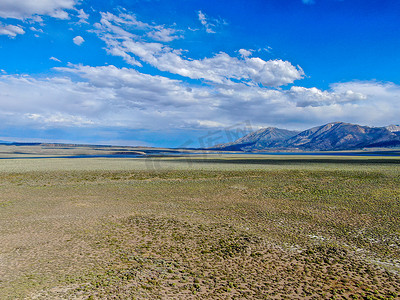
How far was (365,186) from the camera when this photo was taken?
25453mm

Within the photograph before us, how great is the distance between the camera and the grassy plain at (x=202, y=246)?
743 centimetres

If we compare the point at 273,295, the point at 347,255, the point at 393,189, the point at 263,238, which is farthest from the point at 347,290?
the point at 393,189

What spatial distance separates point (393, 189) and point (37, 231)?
2702 centimetres

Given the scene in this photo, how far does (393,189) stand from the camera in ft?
76.4

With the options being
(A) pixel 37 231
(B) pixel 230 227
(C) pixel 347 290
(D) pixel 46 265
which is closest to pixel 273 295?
(C) pixel 347 290

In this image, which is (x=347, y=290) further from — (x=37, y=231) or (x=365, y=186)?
(x=365, y=186)

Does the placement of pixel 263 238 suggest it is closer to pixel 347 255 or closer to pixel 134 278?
pixel 347 255

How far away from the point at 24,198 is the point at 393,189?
31.4m

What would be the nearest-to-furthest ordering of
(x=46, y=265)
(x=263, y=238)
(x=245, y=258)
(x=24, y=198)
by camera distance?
(x=46, y=265) → (x=245, y=258) → (x=263, y=238) → (x=24, y=198)

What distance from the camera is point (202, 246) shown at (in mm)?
10703

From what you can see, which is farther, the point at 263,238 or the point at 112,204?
the point at 112,204

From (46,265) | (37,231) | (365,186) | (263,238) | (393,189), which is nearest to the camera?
(46,265)

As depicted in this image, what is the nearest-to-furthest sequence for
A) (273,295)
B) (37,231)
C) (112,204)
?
1. (273,295)
2. (37,231)
3. (112,204)

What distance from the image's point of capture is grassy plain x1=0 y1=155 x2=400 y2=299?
7434 millimetres
